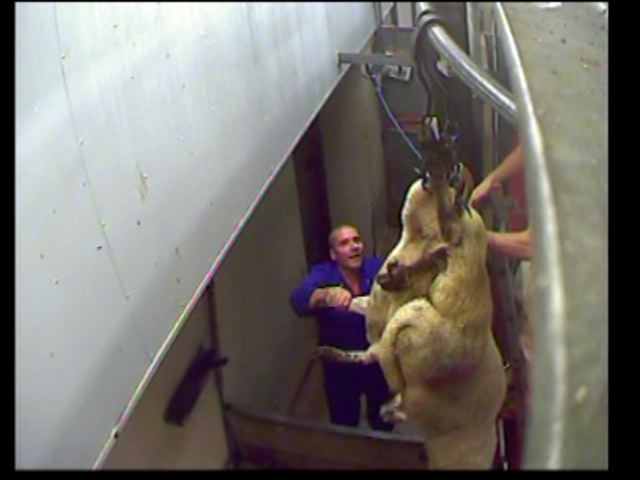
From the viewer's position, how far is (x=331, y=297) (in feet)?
1.77

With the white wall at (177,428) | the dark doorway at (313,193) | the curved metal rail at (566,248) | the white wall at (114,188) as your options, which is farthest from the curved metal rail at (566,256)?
the white wall at (177,428)

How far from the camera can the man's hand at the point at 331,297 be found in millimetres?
519

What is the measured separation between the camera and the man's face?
1.76ft

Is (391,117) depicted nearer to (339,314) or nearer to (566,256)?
(339,314)

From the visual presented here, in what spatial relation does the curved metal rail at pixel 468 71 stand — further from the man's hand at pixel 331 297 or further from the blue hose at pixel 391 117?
the man's hand at pixel 331 297

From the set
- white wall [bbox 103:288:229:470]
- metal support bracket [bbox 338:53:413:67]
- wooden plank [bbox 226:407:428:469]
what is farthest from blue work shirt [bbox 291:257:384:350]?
white wall [bbox 103:288:229:470]

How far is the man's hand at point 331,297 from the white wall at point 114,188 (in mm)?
218

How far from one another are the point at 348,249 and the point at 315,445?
1.32ft

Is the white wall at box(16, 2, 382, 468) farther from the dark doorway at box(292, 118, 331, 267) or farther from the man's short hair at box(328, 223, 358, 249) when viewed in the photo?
the man's short hair at box(328, 223, 358, 249)

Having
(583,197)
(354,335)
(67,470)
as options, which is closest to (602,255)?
(583,197)

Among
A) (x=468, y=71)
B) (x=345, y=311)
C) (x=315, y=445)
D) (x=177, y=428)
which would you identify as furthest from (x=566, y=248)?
(x=177, y=428)

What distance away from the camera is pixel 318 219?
0.67 metres

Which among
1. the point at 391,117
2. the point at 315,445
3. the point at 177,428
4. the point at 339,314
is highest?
the point at 391,117
